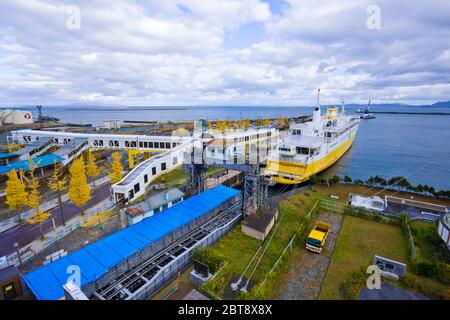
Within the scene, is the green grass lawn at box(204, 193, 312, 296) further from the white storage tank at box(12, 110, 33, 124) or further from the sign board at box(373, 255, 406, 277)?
the white storage tank at box(12, 110, 33, 124)

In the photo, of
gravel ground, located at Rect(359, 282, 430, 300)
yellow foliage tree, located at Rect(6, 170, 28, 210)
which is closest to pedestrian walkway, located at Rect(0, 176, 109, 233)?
yellow foliage tree, located at Rect(6, 170, 28, 210)

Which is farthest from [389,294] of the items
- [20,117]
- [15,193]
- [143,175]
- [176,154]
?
[20,117]

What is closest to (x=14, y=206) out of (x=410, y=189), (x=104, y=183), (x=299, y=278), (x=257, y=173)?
(x=104, y=183)

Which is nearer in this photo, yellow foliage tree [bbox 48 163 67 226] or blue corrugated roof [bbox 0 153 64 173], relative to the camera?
yellow foliage tree [bbox 48 163 67 226]

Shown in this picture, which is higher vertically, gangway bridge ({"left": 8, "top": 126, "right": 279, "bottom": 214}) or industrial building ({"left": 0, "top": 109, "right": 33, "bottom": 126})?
industrial building ({"left": 0, "top": 109, "right": 33, "bottom": 126})

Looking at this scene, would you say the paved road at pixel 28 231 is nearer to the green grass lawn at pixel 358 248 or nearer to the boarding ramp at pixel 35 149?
the boarding ramp at pixel 35 149

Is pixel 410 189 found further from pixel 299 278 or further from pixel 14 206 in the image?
pixel 14 206
